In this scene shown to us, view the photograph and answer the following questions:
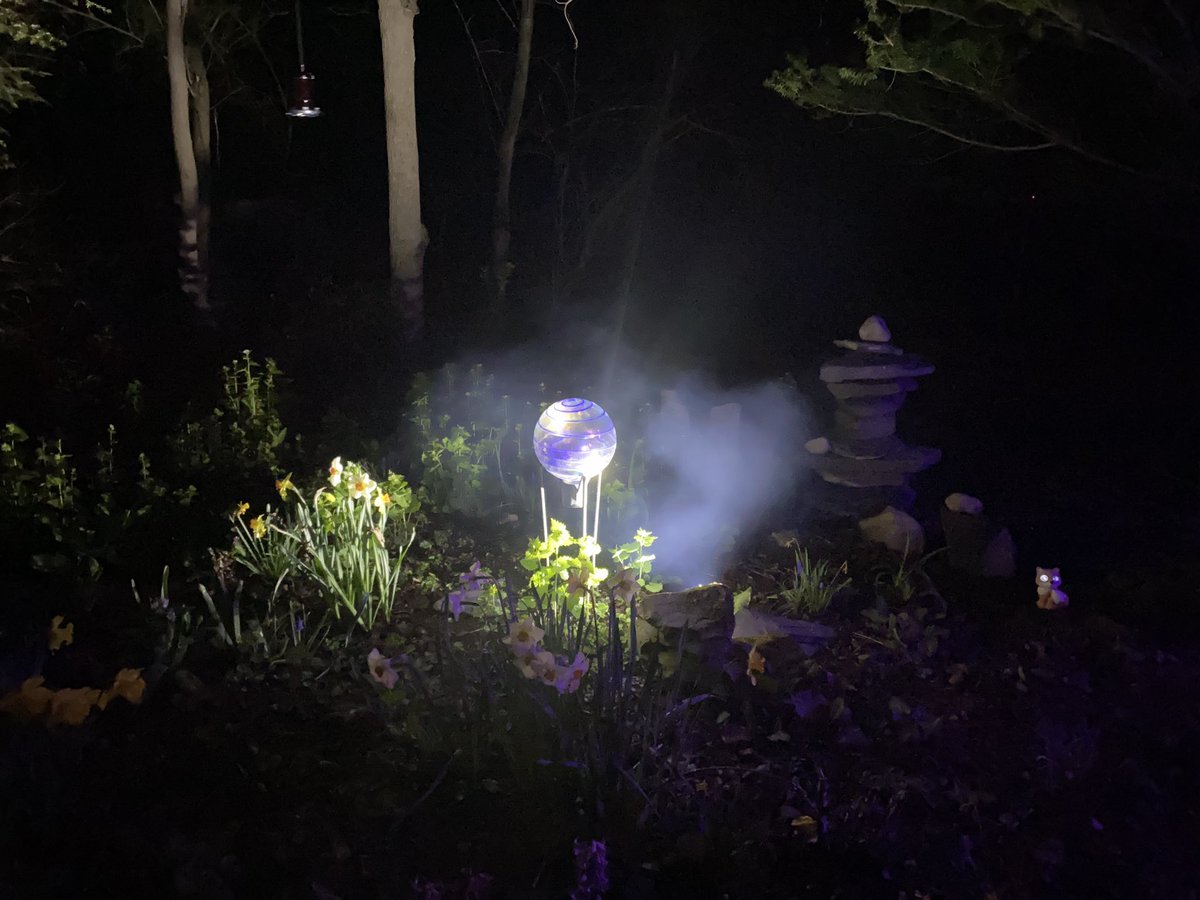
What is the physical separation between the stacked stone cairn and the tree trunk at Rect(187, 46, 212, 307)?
18.7ft

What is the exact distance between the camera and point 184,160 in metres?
7.45

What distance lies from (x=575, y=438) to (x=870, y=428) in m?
1.79

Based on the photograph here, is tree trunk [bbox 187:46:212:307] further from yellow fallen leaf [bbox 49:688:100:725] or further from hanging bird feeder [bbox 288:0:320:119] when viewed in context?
yellow fallen leaf [bbox 49:688:100:725]

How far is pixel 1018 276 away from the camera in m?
9.60

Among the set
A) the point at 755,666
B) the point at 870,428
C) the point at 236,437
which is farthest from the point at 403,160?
the point at 755,666

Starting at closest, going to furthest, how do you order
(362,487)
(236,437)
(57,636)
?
(57,636) → (362,487) → (236,437)

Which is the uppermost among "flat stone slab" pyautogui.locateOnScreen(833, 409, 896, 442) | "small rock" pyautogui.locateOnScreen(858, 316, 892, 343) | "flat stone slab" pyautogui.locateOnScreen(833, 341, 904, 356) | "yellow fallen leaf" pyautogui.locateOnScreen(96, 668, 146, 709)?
"small rock" pyautogui.locateOnScreen(858, 316, 892, 343)

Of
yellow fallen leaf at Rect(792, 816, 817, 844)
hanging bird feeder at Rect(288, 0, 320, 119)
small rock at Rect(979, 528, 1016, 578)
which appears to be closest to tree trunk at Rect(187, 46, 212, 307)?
hanging bird feeder at Rect(288, 0, 320, 119)

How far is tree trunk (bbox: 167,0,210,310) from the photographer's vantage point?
718cm

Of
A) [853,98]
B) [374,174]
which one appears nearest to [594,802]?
[853,98]

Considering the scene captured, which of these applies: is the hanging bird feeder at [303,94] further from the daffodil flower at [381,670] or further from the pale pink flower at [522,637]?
the pale pink flower at [522,637]

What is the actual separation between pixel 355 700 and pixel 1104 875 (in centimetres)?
225

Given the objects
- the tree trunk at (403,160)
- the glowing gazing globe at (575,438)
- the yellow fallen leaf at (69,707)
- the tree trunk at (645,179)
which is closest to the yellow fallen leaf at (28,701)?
the yellow fallen leaf at (69,707)

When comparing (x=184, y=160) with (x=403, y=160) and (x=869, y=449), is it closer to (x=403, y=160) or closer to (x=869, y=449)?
(x=403, y=160)
